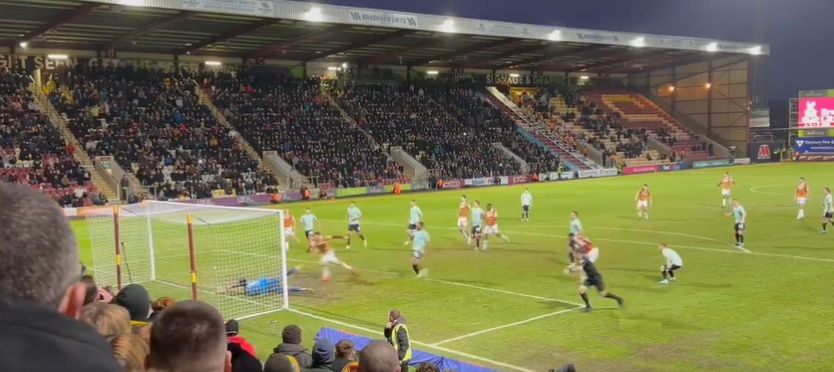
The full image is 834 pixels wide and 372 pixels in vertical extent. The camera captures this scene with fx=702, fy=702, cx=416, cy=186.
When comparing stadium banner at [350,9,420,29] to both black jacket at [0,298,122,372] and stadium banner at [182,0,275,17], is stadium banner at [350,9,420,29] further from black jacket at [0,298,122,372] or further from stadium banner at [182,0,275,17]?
black jacket at [0,298,122,372]

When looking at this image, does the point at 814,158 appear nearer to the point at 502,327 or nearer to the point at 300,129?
the point at 300,129

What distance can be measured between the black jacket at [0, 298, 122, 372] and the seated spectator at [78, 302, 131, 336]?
97.6 inches

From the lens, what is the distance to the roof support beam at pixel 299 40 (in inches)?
1855

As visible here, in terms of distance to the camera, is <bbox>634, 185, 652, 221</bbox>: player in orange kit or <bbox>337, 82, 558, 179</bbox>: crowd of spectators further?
<bbox>337, 82, 558, 179</bbox>: crowd of spectators

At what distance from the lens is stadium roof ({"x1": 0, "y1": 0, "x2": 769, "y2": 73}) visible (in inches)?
1535

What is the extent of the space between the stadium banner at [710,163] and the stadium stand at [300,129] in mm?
34377

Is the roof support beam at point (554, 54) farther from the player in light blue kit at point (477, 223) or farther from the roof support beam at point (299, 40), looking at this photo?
the player in light blue kit at point (477, 223)

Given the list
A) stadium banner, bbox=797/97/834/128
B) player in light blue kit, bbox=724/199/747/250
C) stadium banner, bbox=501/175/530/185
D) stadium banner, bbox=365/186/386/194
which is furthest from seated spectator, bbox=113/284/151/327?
stadium banner, bbox=797/97/834/128

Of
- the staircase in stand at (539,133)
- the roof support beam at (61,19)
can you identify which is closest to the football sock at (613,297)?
the roof support beam at (61,19)

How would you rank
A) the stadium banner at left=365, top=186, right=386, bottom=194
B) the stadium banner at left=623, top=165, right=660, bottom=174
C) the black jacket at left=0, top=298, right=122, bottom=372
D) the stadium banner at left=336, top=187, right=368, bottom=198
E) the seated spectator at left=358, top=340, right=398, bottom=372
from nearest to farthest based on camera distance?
the black jacket at left=0, top=298, right=122, bottom=372 → the seated spectator at left=358, top=340, right=398, bottom=372 → the stadium banner at left=336, top=187, right=368, bottom=198 → the stadium banner at left=365, top=186, right=386, bottom=194 → the stadium banner at left=623, top=165, right=660, bottom=174

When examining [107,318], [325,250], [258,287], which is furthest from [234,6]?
[107,318]

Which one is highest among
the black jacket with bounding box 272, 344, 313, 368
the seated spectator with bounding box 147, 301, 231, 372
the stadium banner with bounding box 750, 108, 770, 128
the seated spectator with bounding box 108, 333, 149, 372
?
the stadium banner with bounding box 750, 108, 770, 128

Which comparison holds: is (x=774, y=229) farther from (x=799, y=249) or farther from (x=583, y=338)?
(x=583, y=338)

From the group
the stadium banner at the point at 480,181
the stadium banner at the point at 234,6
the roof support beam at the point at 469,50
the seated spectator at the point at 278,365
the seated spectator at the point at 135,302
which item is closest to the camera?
the seated spectator at the point at 278,365
